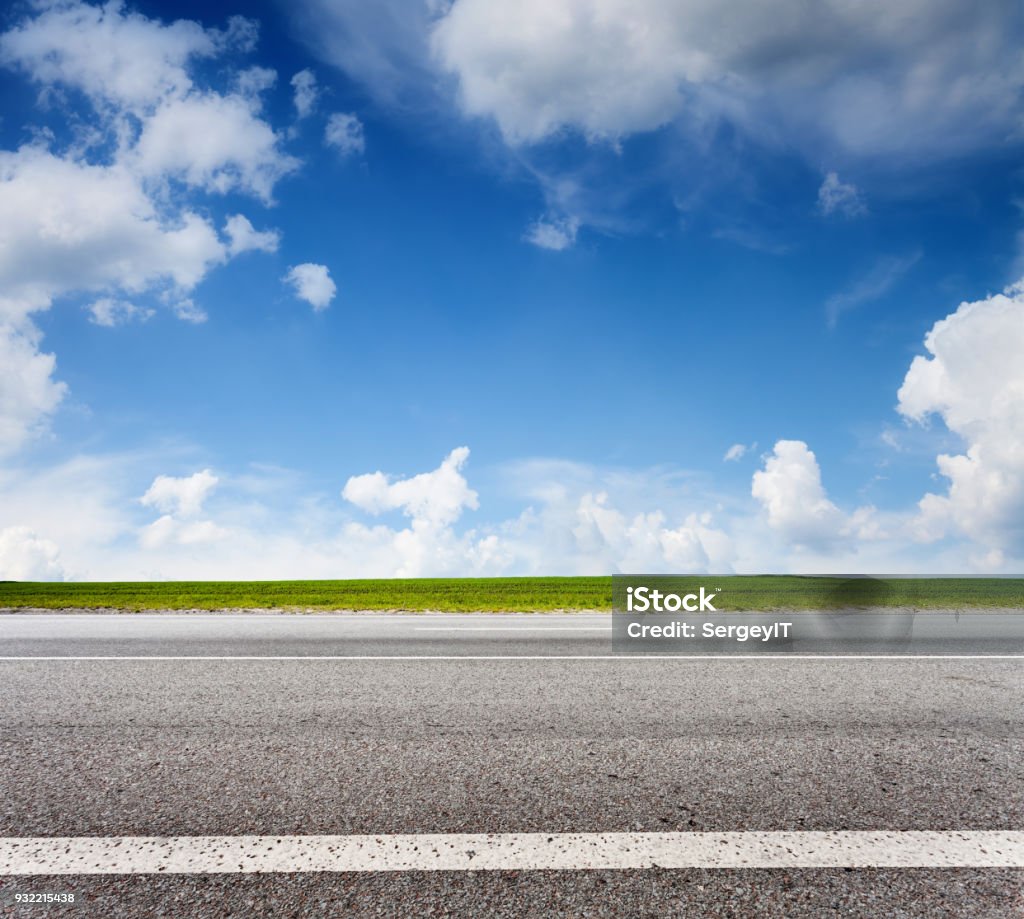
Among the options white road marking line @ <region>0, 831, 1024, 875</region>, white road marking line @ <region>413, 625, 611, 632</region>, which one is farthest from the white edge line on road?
white road marking line @ <region>0, 831, 1024, 875</region>

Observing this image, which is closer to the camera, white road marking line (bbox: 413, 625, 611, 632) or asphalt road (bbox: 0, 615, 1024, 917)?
asphalt road (bbox: 0, 615, 1024, 917)

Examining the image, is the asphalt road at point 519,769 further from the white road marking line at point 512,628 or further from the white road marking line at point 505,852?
the white road marking line at point 512,628

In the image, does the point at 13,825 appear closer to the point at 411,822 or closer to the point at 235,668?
the point at 411,822

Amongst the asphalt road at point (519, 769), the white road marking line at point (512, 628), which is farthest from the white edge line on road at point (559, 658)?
the white road marking line at point (512, 628)

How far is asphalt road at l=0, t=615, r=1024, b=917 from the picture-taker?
2.49 m

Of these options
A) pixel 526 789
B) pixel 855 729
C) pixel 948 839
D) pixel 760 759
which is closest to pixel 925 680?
pixel 855 729

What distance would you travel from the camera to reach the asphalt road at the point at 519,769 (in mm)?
2490

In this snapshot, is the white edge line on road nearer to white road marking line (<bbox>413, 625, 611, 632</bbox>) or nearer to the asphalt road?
the asphalt road

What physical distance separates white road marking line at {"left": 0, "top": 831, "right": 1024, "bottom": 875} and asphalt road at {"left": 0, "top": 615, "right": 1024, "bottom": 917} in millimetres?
68

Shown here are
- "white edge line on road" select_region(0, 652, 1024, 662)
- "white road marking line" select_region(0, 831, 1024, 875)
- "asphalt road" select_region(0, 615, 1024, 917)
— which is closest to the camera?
"asphalt road" select_region(0, 615, 1024, 917)

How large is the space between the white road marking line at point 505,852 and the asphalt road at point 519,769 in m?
0.07

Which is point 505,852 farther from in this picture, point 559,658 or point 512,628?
point 512,628

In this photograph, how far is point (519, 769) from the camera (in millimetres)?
3686

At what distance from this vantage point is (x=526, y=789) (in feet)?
11.2
